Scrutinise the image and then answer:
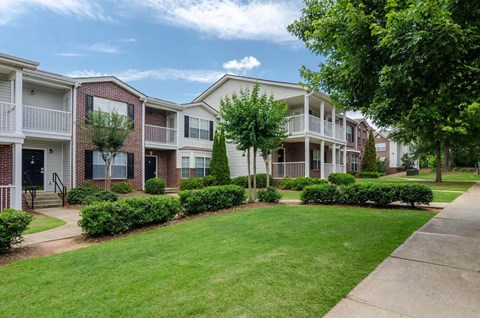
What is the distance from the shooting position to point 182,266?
453 cm

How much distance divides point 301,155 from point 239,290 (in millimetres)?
19646

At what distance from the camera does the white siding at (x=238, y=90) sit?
2028 centimetres

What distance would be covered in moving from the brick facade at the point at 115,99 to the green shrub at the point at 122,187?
2.25 ft

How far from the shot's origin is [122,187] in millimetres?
16297

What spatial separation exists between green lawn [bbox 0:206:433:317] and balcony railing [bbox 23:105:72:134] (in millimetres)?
10760

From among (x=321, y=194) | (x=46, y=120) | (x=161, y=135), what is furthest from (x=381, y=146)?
(x=46, y=120)

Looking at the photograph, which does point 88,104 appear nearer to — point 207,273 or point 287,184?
point 287,184

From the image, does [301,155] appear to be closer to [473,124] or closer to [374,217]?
[473,124]

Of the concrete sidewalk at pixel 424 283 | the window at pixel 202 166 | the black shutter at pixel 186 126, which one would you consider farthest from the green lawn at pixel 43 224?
the black shutter at pixel 186 126

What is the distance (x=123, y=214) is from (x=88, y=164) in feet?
33.2

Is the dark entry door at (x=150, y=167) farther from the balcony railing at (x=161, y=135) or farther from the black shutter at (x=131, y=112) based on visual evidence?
the black shutter at (x=131, y=112)

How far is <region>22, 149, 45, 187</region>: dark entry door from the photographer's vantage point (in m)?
14.0

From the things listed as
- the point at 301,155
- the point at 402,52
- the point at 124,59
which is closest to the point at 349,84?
the point at 402,52

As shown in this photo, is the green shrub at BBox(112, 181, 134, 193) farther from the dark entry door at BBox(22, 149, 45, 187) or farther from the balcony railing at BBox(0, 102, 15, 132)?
the balcony railing at BBox(0, 102, 15, 132)
